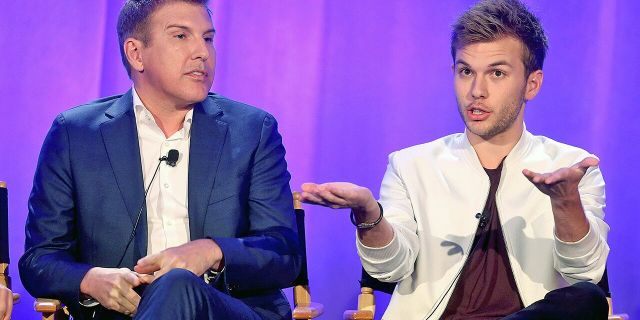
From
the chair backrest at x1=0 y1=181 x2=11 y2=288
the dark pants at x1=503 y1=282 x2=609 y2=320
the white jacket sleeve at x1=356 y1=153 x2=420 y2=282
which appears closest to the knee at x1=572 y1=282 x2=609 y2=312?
the dark pants at x1=503 y1=282 x2=609 y2=320

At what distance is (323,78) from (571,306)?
66.9 inches

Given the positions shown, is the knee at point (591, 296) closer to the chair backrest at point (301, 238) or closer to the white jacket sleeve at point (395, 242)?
the white jacket sleeve at point (395, 242)

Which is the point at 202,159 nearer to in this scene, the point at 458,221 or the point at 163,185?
the point at 163,185

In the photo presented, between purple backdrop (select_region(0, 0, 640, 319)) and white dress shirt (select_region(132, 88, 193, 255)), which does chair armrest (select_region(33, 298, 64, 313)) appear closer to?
white dress shirt (select_region(132, 88, 193, 255))

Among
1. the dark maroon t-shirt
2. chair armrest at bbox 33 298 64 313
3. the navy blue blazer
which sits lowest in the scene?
chair armrest at bbox 33 298 64 313

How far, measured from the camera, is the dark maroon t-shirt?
3.21 meters

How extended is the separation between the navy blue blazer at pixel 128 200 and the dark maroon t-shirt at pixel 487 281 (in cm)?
56

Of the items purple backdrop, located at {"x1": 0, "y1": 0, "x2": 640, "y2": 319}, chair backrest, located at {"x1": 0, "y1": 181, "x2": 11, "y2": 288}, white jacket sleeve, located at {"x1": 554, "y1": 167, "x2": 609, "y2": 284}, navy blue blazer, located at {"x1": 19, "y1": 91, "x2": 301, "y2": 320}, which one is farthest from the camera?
purple backdrop, located at {"x1": 0, "y1": 0, "x2": 640, "y2": 319}

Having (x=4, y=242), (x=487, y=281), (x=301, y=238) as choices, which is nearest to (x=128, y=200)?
(x=4, y=242)

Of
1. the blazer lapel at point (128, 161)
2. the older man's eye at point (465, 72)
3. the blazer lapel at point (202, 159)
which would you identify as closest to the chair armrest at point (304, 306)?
the blazer lapel at point (202, 159)

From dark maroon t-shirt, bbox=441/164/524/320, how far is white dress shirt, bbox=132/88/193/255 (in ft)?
3.05

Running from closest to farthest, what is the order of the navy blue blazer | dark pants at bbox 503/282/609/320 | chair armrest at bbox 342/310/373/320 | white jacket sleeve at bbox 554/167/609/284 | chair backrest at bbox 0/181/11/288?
dark pants at bbox 503/282/609/320
white jacket sleeve at bbox 554/167/609/284
the navy blue blazer
chair armrest at bbox 342/310/373/320
chair backrest at bbox 0/181/11/288

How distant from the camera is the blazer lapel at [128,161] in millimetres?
3156

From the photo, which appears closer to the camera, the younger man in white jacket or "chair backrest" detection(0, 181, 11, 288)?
the younger man in white jacket
